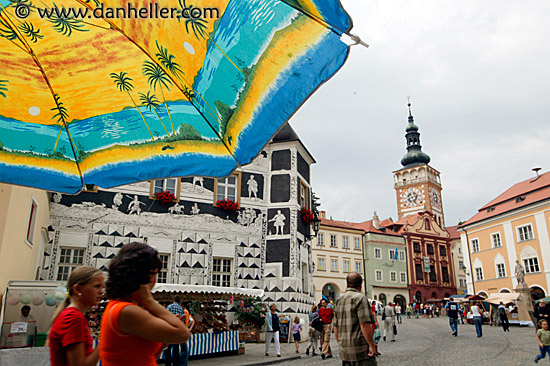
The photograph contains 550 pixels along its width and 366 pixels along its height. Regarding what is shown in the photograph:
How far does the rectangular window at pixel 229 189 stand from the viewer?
21.3 metres

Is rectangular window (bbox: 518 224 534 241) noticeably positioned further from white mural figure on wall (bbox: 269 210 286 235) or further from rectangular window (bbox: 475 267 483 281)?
white mural figure on wall (bbox: 269 210 286 235)

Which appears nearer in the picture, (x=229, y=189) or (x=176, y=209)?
(x=176, y=209)

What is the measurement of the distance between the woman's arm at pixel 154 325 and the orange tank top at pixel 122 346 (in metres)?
0.05

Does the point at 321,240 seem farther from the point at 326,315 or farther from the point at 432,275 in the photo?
the point at 326,315

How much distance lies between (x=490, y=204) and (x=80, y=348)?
53385mm

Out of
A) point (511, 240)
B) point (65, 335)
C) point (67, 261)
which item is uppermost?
point (511, 240)

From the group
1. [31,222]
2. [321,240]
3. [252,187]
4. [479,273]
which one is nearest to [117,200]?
[31,222]

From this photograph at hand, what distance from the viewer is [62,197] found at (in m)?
18.0

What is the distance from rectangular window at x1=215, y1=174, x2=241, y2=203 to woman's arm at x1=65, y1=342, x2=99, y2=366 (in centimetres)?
1836

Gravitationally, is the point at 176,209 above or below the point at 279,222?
above

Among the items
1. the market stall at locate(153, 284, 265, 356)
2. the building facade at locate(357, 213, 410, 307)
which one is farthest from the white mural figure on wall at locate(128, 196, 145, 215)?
the building facade at locate(357, 213, 410, 307)

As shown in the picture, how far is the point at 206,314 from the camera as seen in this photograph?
15594 millimetres

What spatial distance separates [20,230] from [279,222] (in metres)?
11.9

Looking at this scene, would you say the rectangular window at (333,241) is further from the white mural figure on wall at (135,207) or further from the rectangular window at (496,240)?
the white mural figure on wall at (135,207)
